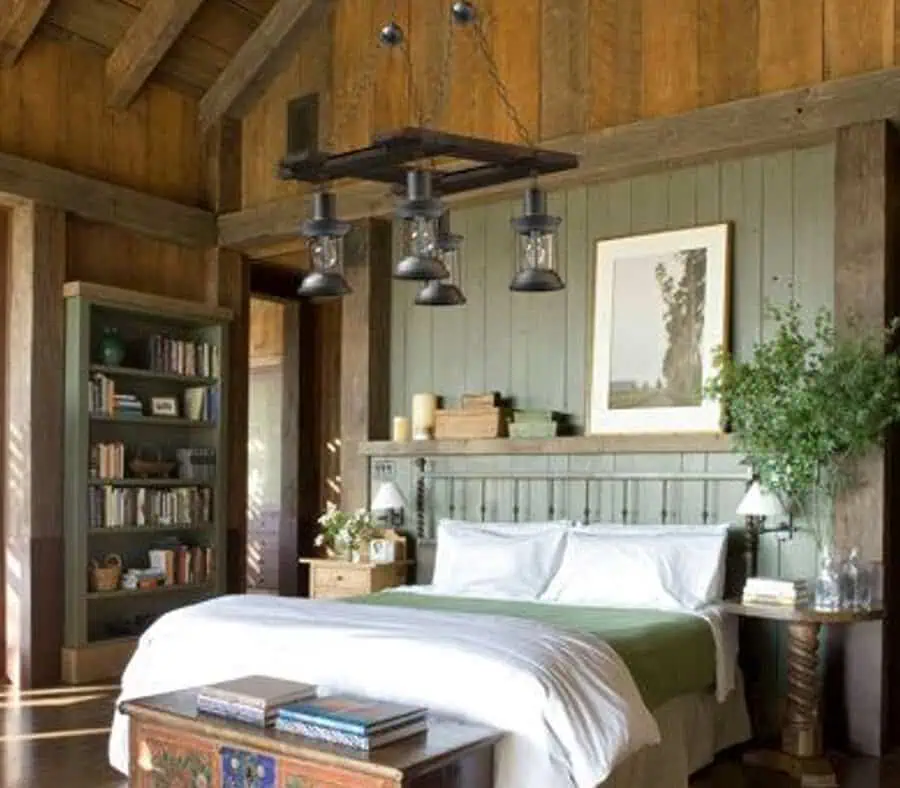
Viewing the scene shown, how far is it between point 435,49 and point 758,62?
83.7 inches

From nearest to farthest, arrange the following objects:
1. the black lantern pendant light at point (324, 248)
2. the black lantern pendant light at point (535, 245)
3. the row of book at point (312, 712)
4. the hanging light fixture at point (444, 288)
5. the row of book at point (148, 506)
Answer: the row of book at point (312, 712)
the black lantern pendant light at point (535, 245)
the black lantern pendant light at point (324, 248)
the hanging light fixture at point (444, 288)
the row of book at point (148, 506)

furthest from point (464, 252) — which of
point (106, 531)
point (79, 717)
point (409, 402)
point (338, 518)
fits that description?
point (79, 717)

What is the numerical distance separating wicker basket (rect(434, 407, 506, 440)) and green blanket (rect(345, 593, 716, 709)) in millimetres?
1444

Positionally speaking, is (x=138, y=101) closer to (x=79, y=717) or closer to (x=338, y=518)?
(x=338, y=518)

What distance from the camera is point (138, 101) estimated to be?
7258 mm

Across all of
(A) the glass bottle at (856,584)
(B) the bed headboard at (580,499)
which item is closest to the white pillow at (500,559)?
(B) the bed headboard at (580,499)

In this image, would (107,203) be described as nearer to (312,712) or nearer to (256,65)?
(256,65)

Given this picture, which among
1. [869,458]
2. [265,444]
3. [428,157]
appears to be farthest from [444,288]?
[265,444]

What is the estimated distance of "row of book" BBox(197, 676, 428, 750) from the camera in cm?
316

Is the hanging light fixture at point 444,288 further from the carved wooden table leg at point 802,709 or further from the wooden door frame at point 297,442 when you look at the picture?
the wooden door frame at point 297,442

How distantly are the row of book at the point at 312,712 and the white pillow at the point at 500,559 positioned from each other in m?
1.87

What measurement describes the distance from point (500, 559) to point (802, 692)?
163cm

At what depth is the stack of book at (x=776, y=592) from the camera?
15.6ft

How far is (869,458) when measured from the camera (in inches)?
196
